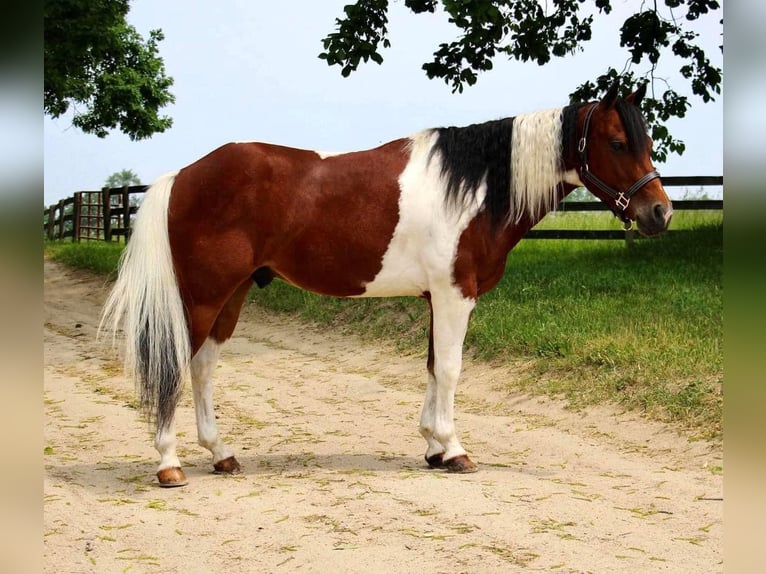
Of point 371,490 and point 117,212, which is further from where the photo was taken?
point 117,212

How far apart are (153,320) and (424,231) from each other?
1677 mm

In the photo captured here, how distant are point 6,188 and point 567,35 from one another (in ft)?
41.0

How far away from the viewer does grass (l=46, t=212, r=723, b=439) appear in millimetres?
6430

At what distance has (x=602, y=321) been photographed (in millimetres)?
8219

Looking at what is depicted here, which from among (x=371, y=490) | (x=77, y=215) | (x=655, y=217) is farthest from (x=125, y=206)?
(x=655, y=217)

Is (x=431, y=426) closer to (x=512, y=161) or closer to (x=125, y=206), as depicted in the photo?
(x=512, y=161)

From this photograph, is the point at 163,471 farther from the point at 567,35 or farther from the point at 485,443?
the point at 567,35

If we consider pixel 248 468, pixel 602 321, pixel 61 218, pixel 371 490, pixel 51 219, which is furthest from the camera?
pixel 51 219

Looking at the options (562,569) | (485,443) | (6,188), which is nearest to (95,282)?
(485,443)

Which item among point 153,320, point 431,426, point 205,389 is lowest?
point 431,426

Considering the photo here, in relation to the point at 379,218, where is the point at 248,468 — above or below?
below

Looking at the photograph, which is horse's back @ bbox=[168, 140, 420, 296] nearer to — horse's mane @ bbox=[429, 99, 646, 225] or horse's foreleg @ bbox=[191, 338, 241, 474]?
horse's mane @ bbox=[429, 99, 646, 225]

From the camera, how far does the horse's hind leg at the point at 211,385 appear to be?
485 centimetres

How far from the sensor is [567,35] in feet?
40.6
